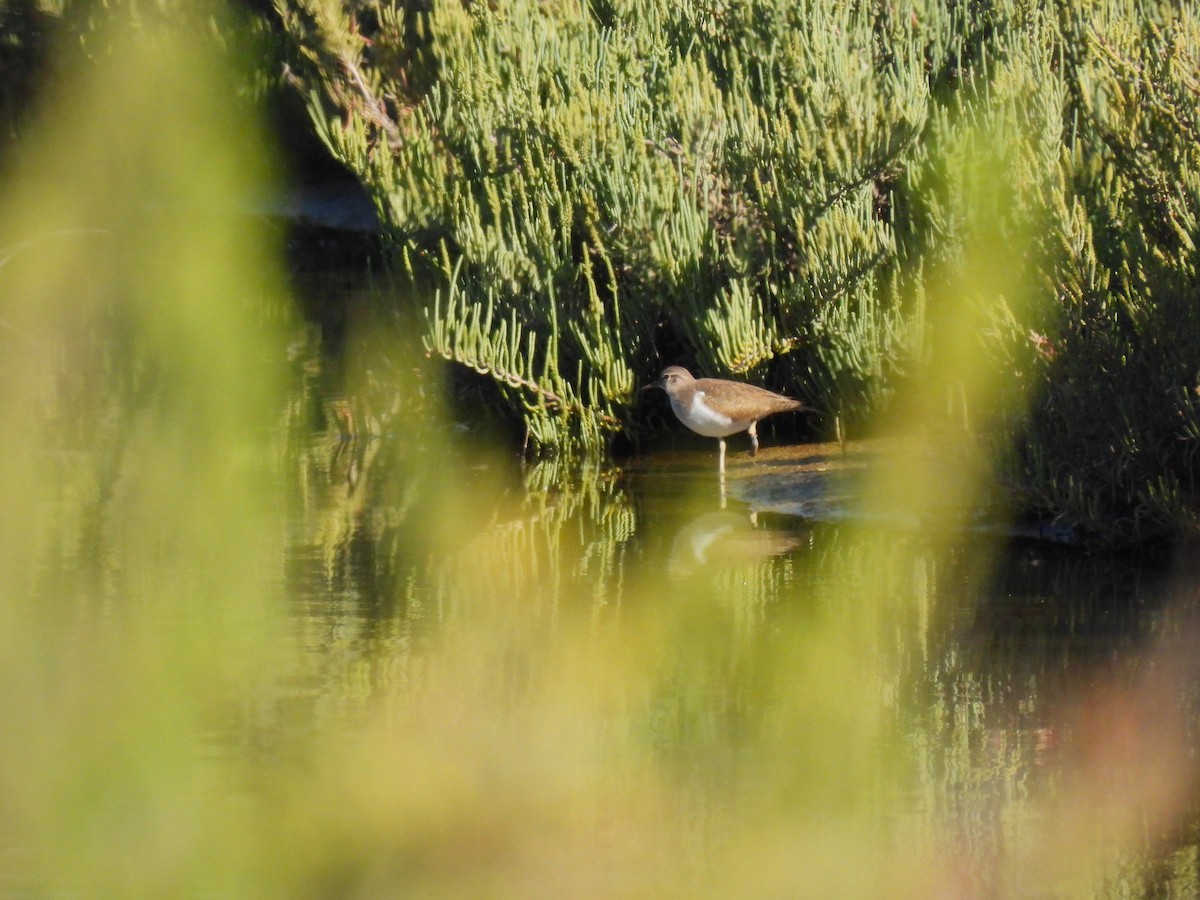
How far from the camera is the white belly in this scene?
901cm

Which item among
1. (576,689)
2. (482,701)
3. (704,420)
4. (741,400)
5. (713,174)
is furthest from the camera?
(713,174)

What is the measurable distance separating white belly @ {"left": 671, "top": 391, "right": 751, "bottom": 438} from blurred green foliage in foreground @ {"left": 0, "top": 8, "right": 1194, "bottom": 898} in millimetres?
556

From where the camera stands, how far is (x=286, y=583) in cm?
718

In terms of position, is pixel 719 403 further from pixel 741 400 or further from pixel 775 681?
pixel 775 681

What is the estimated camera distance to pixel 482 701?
227 inches

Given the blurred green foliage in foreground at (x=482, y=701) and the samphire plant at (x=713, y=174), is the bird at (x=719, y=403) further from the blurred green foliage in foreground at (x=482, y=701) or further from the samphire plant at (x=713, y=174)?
the blurred green foliage in foreground at (x=482, y=701)

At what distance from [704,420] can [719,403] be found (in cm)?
12

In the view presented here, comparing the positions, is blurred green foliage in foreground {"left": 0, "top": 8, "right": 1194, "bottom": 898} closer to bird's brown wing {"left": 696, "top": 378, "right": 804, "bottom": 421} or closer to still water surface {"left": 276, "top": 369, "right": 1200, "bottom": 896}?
still water surface {"left": 276, "top": 369, "right": 1200, "bottom": 896}

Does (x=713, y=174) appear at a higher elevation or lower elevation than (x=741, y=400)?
higher

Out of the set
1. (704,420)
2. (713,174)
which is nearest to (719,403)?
(704,420)

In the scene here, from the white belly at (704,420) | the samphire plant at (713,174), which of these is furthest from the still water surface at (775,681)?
the samphire plant at (713,174)

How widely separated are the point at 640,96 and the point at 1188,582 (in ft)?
13.4

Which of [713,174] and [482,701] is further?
[713,174]

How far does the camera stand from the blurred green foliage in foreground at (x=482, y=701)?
4543 mm
